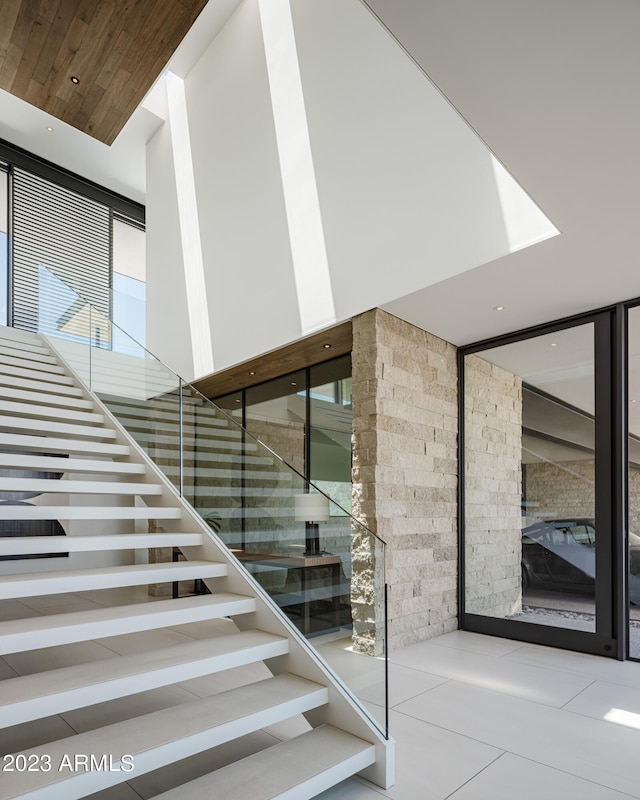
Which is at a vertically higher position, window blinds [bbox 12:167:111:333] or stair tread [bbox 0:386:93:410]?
window blinds [bbox 12:167:111:333]

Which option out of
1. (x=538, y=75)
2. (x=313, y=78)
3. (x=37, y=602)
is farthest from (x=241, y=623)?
(x=313, y=78)

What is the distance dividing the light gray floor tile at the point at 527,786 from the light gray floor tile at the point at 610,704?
0.79 m

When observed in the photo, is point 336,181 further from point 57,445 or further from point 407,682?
point 407,682

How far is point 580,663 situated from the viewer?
4062mm

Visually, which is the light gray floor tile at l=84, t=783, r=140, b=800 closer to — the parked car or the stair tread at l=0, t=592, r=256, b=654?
the stair tread at l=0, t=592, r=256, b=654

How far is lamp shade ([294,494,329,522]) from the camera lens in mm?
2824

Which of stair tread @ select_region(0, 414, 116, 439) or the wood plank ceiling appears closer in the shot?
stair tread @ select_region(0, 414, 116, 439)

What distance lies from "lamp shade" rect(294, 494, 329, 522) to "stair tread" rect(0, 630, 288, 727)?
611 mm

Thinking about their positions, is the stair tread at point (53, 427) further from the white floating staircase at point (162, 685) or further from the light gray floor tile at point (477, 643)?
the light gray floor tile at point (477, 643)

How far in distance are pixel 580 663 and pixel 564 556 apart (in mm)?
803

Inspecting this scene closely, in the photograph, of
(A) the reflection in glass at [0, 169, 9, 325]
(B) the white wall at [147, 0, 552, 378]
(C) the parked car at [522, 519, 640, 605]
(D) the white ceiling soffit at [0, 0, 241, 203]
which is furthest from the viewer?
(A) the reflection in glass at [0, 169, 9, 325]

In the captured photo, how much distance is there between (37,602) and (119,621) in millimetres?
3664

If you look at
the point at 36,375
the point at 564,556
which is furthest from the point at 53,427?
the point at 564,556

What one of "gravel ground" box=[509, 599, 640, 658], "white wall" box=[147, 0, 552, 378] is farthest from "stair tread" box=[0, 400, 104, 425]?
"gravel ground" box=[509, 599, 640, 658]
